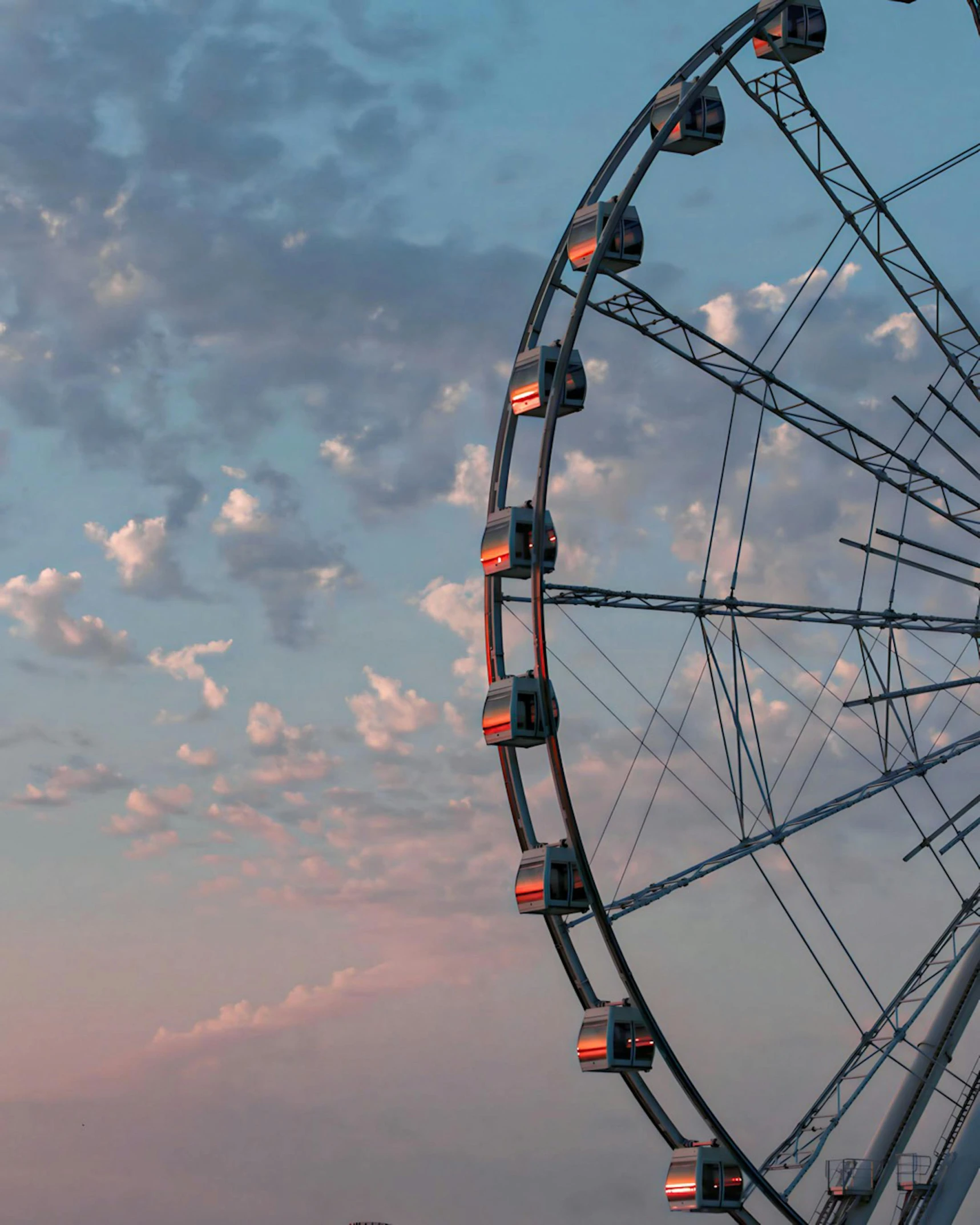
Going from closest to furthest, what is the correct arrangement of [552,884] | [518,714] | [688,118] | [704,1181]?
[704,1181]
[552,884]
[518,714]
[688,118]

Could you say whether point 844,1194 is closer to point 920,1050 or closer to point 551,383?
point 920,1050

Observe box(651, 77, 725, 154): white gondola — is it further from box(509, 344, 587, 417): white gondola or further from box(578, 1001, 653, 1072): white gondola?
box(578, 1001, 653, 1072): white gondola

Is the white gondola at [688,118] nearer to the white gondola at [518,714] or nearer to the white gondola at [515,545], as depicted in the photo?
the white gondola at [515,545]

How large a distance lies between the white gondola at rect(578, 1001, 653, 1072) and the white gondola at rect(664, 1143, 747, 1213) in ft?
6.14

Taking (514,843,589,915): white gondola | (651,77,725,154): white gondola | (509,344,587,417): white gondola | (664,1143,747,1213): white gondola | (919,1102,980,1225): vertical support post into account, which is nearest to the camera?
(664,1143,747,1213): white gondola

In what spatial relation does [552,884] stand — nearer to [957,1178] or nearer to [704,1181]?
[704,1181]

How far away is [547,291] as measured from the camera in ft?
146

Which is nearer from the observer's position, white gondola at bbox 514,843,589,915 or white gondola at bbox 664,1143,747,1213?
white gondola at bbox 664,1143,747,1213

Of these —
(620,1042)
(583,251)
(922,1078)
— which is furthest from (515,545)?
(922,1078)

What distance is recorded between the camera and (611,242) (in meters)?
43.4

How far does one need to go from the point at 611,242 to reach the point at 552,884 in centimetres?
1321

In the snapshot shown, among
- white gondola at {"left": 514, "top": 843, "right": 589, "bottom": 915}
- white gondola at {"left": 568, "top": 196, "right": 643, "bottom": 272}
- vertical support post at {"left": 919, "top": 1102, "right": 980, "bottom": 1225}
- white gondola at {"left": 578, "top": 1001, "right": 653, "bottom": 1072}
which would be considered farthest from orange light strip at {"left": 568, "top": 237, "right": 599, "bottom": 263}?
vertical support post at {"left": 919, "top": 1102, "right": 980, "bottom": 1225}

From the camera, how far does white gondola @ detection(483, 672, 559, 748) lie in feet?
137

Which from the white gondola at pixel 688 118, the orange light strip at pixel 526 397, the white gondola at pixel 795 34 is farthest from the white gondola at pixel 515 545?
the white gondola at pixel 795 34
